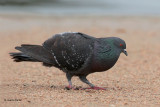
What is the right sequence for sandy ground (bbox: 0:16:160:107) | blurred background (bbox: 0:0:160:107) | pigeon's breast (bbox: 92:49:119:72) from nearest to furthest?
sandy ground (bbox: 0:16:160:107) → blurred background (bbox: 0:0:160:107) → pigeon's breast (bbox: 92:49:119:72)

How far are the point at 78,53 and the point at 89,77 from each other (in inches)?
86.2

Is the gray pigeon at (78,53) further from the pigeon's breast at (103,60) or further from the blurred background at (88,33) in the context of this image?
the blurred background at (88,33)

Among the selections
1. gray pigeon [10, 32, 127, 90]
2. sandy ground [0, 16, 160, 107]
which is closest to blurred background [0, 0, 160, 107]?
sandy ground [0, 16, 160, 107]

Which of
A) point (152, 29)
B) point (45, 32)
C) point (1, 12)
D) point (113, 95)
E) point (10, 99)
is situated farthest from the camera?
point (1, 12)

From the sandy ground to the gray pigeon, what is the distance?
18.3 inches

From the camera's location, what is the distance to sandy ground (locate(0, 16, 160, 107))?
724 centimetres

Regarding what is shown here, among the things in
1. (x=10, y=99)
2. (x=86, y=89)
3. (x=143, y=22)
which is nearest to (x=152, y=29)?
(x=143, y=22)

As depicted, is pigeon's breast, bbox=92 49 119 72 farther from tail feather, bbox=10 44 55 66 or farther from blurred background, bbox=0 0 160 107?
tail feather, bbox=10 44 55 66

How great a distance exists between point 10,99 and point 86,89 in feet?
5.83

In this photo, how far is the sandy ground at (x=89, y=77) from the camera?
7238 mm

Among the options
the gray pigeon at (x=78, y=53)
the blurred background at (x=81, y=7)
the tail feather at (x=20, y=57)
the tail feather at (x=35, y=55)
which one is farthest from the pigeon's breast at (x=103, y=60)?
the blurred background at (x=81, y=7)

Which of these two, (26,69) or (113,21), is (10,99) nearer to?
(26,69)

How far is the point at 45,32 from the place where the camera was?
18.4m

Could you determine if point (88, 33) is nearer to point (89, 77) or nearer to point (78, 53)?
point (89, 77)
